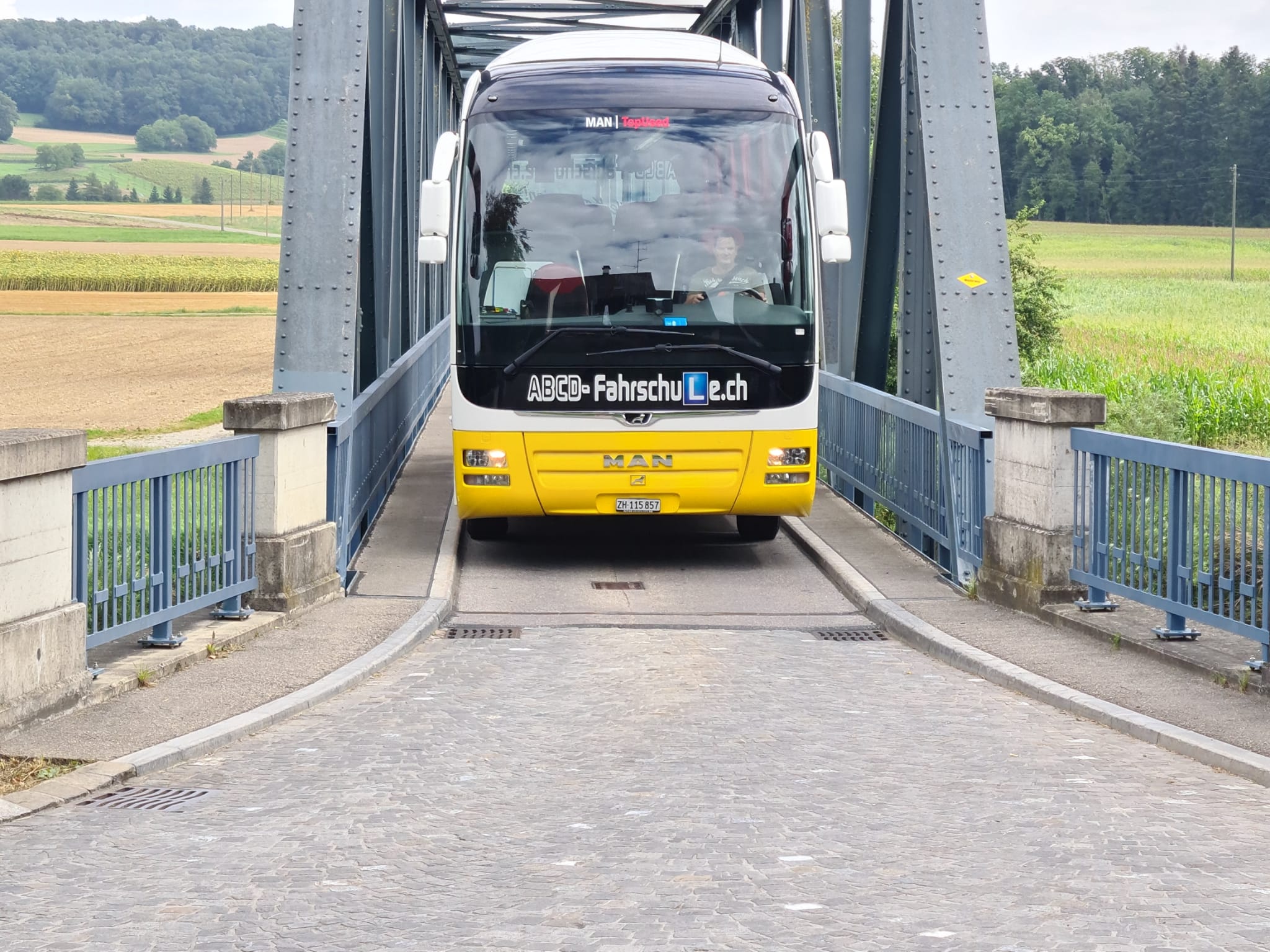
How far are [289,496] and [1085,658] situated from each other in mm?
4502

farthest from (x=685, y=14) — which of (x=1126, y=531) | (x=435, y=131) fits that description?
(x=1126, y=531)

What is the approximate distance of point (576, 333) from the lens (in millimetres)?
11586

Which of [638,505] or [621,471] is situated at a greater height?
[621,471]

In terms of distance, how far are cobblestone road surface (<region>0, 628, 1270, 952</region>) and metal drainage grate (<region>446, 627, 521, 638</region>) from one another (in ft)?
5.63

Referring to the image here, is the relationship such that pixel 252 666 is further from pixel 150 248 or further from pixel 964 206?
pixel 150 248

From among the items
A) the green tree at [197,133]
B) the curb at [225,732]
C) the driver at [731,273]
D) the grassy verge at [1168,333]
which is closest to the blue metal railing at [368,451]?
the curb at [225,732]

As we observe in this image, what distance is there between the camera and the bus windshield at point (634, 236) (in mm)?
11625

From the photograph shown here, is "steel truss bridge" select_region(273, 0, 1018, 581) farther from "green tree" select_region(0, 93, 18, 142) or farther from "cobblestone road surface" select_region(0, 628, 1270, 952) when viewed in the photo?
"green tree" select_region(0, 93, 18, 142)

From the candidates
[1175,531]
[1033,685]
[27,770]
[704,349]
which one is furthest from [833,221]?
[27,770]

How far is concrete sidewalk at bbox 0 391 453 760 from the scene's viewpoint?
662 centimetres

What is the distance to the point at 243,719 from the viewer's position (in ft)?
23.1

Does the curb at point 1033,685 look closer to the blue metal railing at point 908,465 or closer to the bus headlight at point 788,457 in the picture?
the blue metal railing at point 908,465

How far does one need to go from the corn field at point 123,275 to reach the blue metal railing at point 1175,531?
3420 inches

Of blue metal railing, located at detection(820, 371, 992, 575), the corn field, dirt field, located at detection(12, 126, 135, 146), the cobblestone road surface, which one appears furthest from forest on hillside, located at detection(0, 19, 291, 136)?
the cobblestone road surface
